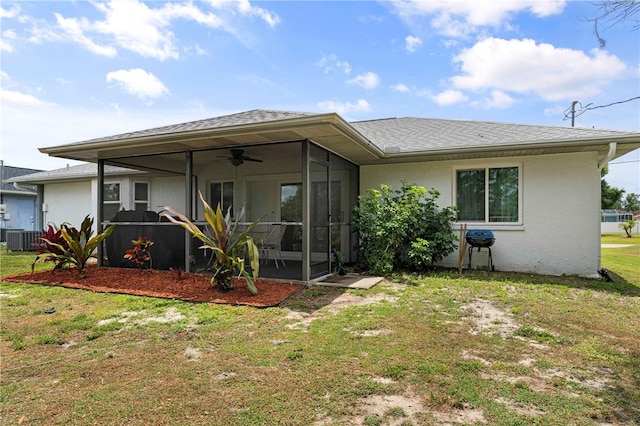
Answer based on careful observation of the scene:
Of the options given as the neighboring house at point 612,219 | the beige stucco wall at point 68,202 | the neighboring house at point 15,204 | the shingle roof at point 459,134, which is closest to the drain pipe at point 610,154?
the shingle roof at point 459,134

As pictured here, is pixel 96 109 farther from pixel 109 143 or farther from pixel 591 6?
pixel 591 6

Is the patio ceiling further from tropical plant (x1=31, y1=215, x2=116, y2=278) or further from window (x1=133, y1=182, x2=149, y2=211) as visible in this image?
window (x1=133, y1=182, x2=149, y2=211)

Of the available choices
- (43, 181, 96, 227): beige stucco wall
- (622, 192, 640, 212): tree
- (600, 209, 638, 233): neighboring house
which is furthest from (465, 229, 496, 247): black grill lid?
(622, 192, 640, 212): tree

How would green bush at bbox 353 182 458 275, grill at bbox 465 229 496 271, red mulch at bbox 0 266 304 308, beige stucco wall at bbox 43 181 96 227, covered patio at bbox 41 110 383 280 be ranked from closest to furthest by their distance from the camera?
red mulch at bbox 0 266 304 308 < covered patio at bbox 41 110 383 280 < green bush at bbox 353 182 458 275 < grill at bbox 465 229 496 271 < beige stucco wall at bbox 43 181 96 227

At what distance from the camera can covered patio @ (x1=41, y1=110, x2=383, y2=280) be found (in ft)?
18.7

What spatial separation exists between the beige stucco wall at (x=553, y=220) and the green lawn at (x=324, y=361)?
208 centimetres

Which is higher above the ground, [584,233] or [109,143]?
[109,143]

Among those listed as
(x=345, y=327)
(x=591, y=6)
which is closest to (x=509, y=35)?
(x=591, y=6)

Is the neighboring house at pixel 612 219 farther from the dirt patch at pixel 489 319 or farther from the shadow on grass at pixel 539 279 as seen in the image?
the dirt patch at pixel 489 319

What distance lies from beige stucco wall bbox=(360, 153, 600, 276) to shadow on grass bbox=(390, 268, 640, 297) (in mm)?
340

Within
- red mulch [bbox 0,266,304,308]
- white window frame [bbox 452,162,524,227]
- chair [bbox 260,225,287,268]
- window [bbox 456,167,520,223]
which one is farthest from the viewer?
chair [bbox 260,225,287,268]

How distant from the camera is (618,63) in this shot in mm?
5324

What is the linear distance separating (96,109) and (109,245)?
4344mm

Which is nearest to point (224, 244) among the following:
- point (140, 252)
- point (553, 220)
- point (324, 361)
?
point (140, 252)
